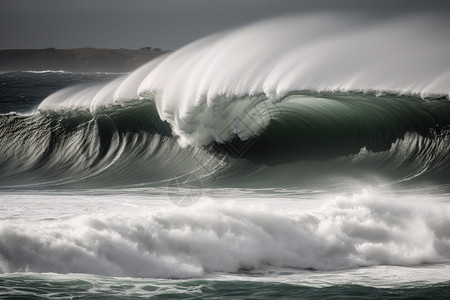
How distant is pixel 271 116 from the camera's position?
15.8m

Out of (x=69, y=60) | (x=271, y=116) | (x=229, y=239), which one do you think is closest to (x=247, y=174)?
(x=271, y=116)

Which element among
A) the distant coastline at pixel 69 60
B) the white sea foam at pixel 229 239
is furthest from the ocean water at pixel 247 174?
the distant coastline at pixel 69 60

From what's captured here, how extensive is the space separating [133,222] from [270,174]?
20.8 feet

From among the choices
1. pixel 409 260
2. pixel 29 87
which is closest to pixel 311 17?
pixel 409 260

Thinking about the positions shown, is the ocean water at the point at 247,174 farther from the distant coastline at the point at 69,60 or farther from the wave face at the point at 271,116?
the distant coastline at the point at 69,60

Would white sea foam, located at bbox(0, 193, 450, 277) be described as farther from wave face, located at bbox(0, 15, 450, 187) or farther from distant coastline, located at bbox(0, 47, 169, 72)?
distant coastline, located at bbox(0, 47, 169, 72)

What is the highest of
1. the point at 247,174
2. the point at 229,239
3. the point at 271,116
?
the point at 271,116

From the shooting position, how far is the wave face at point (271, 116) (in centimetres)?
1454

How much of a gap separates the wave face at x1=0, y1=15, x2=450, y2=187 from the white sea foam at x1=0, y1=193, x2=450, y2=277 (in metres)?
3.92

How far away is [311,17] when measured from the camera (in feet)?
58.0

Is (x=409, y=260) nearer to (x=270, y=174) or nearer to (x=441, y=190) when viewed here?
(x=441, y=190)

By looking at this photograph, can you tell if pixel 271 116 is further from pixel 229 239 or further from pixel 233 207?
pixel 229 239

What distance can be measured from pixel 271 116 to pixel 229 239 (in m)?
7.50

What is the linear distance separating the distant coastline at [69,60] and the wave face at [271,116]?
62.4 m
